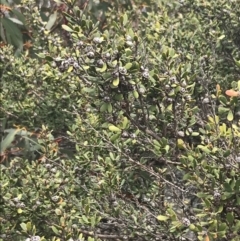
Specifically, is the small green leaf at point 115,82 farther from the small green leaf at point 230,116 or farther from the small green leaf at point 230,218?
the small green leaf at point 230,218

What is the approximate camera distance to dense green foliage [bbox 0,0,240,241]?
138 cm

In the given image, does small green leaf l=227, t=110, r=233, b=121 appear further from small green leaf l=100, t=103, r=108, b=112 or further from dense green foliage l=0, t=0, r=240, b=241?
small green leaf l=100, t=103, r=108, b=112

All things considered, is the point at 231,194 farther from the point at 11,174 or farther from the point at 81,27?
the point at 11,174

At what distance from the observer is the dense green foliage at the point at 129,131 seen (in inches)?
54.3

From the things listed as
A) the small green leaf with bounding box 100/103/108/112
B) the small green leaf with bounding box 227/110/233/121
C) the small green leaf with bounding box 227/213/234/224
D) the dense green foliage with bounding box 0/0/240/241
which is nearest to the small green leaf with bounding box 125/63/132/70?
the dense green foliage with bounding box 0/0/240/241

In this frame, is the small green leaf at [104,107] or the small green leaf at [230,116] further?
the small green leaf at [104,107]

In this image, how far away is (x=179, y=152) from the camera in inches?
66.5

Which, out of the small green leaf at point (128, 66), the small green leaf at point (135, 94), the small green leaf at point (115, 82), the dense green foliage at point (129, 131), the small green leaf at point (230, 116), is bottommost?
the dense green foliage at point (129, 131)

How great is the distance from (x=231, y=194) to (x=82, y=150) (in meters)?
0.90

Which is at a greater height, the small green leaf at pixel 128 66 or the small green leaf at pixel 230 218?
the small green leaf at pixel 128 66

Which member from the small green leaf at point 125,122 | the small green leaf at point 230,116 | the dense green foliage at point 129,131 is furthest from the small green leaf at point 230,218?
the small green leaf at point 125,122

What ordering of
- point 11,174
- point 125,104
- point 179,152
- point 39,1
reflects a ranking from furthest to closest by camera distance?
point 39,1, point 11,174, point 179,152, point 125,104

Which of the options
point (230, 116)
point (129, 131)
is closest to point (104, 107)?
point (129, 131)

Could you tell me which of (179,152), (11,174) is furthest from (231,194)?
(11,174)
